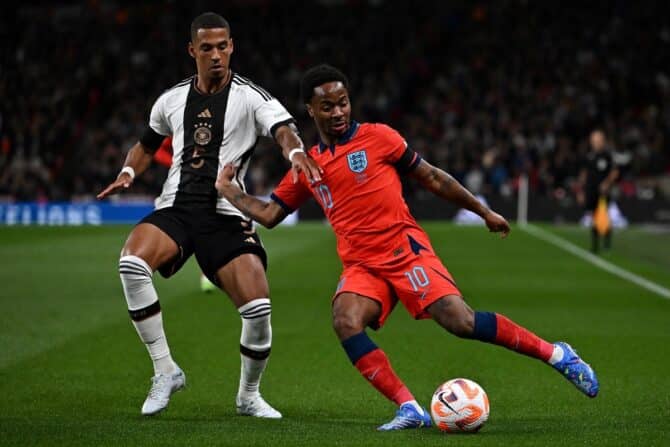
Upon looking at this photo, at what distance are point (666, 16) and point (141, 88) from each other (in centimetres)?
1637

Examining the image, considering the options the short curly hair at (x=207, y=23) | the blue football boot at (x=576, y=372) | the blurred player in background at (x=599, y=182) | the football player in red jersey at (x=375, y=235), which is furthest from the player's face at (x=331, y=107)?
the blurred player in background at (x=599, y=182)

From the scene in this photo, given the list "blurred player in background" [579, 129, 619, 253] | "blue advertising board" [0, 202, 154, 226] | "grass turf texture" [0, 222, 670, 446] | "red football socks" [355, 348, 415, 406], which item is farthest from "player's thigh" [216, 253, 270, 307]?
"blue advertising board" [0, 202, 154, 226]

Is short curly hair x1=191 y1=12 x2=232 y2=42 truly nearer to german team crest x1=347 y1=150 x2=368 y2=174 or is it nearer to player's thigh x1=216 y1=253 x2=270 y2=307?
german team crest x1=347 y1=150 x2=368 y2=174

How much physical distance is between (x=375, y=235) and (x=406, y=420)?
3.61ft

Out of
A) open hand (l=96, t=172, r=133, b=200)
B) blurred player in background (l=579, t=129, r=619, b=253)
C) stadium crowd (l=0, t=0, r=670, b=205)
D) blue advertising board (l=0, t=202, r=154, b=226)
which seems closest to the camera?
open hand (l=96, t=172, r=133, b=200)

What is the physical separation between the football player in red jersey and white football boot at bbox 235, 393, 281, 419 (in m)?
0.83

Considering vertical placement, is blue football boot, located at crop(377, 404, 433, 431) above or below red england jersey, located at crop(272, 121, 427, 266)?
below

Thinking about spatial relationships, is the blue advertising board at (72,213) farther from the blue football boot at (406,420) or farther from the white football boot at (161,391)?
the blue football boot at (406,420)

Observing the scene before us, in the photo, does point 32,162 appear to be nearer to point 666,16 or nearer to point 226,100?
point 666,16

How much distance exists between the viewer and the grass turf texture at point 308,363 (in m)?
6.50

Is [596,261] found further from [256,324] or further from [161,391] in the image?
[161,391]

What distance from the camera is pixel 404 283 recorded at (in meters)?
6.86

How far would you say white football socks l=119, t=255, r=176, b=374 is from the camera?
718 centimetres

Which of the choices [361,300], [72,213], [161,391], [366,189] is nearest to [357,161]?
[366,189]
